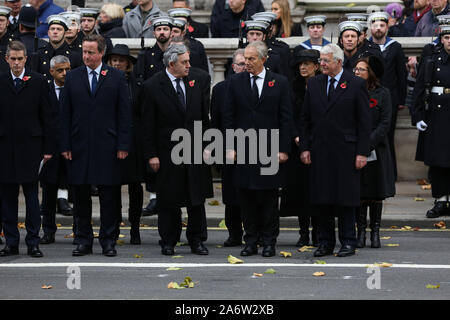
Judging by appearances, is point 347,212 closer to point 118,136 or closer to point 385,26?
point 118,136

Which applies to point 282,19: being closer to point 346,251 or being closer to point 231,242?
point 231,242

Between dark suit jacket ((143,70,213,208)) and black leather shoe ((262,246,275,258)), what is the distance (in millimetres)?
848

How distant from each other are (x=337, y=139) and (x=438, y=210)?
328cm

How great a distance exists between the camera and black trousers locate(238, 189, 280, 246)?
12688 mm

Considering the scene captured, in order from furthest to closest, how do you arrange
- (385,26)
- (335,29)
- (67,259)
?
(335,29)
(385,26)
(67,259)

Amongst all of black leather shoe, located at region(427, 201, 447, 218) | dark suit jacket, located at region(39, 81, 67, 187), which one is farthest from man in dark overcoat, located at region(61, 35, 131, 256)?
black leather shoe, located at region(427, 201, 447, 218)

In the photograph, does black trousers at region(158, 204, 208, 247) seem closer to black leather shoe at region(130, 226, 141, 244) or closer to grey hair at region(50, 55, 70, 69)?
black leather shoe at region(130, 226, 141, 244)

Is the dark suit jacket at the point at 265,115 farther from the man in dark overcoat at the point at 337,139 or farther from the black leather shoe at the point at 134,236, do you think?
the black leather shoe at the point at 134,236

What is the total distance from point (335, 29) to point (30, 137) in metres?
10.1

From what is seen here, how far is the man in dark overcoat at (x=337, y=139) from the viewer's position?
41.0 feet

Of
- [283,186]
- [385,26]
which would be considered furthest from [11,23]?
[283,186]

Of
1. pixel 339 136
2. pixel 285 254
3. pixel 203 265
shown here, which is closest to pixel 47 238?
pixel 203 265

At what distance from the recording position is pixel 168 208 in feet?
42.3

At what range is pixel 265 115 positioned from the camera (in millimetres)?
12641
